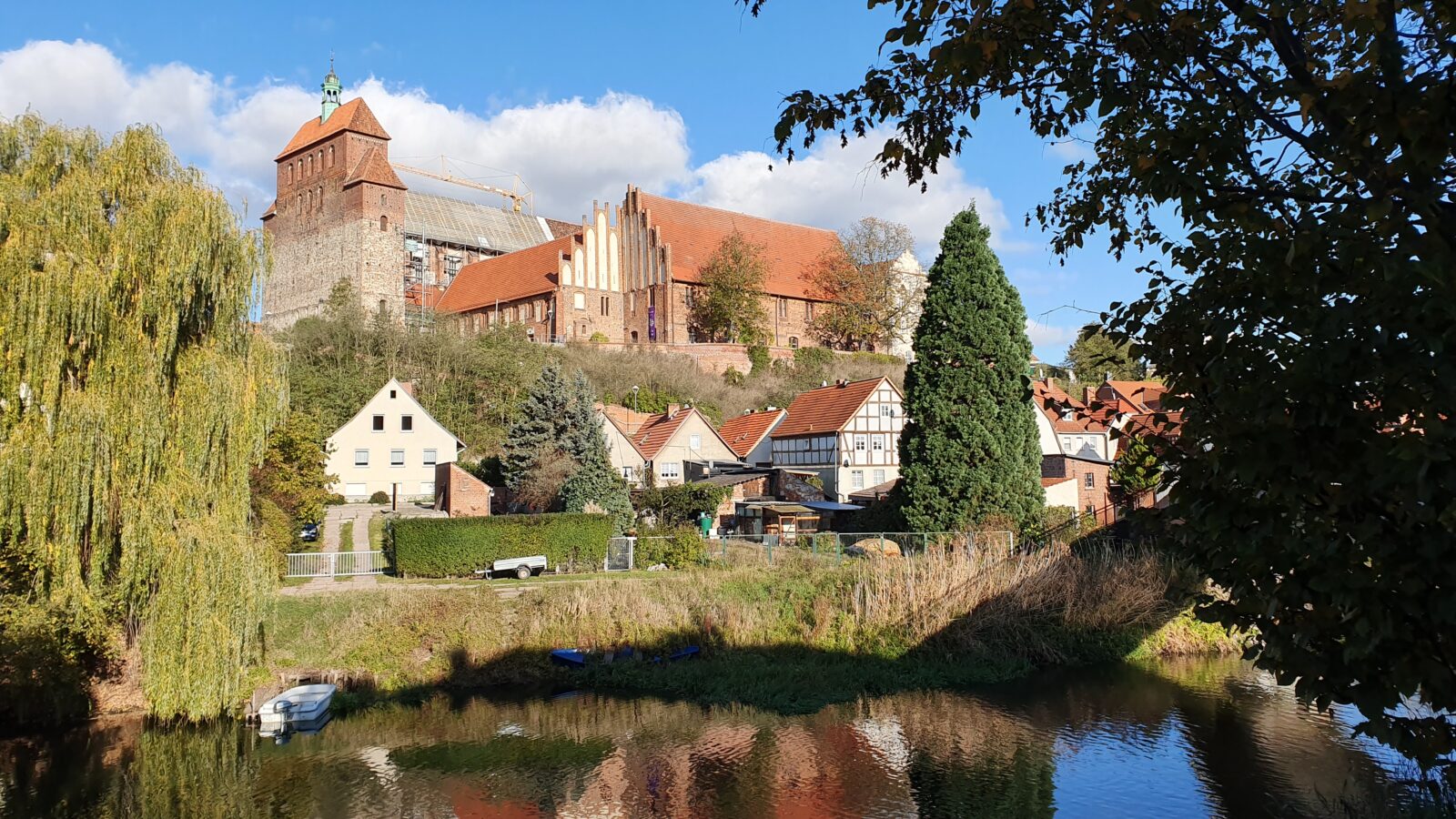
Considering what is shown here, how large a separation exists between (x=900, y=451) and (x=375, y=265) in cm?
4740

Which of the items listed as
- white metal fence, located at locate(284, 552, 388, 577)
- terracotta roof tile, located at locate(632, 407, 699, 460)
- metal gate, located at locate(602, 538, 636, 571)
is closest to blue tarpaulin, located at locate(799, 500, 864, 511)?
metal gate, located at locate(602, 538, 636, 571)

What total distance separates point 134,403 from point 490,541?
514 inches

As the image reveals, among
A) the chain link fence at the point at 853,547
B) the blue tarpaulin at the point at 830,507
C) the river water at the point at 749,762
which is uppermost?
the blue tarpaulin at the point at 830,507

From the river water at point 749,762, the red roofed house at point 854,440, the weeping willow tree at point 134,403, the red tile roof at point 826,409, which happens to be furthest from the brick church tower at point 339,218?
the river water at point 749,762

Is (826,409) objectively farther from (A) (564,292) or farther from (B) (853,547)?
(A) (564,292)

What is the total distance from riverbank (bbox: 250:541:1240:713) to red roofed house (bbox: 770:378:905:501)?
19018 mm

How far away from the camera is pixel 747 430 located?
48.3 m

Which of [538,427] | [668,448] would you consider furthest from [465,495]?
[668,448]

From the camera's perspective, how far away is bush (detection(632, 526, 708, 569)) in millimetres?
27172

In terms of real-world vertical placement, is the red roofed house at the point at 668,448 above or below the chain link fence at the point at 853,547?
above

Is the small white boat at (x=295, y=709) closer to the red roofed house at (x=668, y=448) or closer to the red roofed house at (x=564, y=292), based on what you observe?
the red roofed house at (x=668, y=448)

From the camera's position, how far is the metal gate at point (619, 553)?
2789 cm

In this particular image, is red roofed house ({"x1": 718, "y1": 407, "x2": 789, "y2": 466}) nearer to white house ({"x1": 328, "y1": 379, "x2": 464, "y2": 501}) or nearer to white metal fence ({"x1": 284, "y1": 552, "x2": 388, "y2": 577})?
white house ({"x1": 328, "y1": 379, "x2": 464, "y2": 501})

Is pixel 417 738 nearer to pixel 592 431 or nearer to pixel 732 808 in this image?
pixel 732 808
